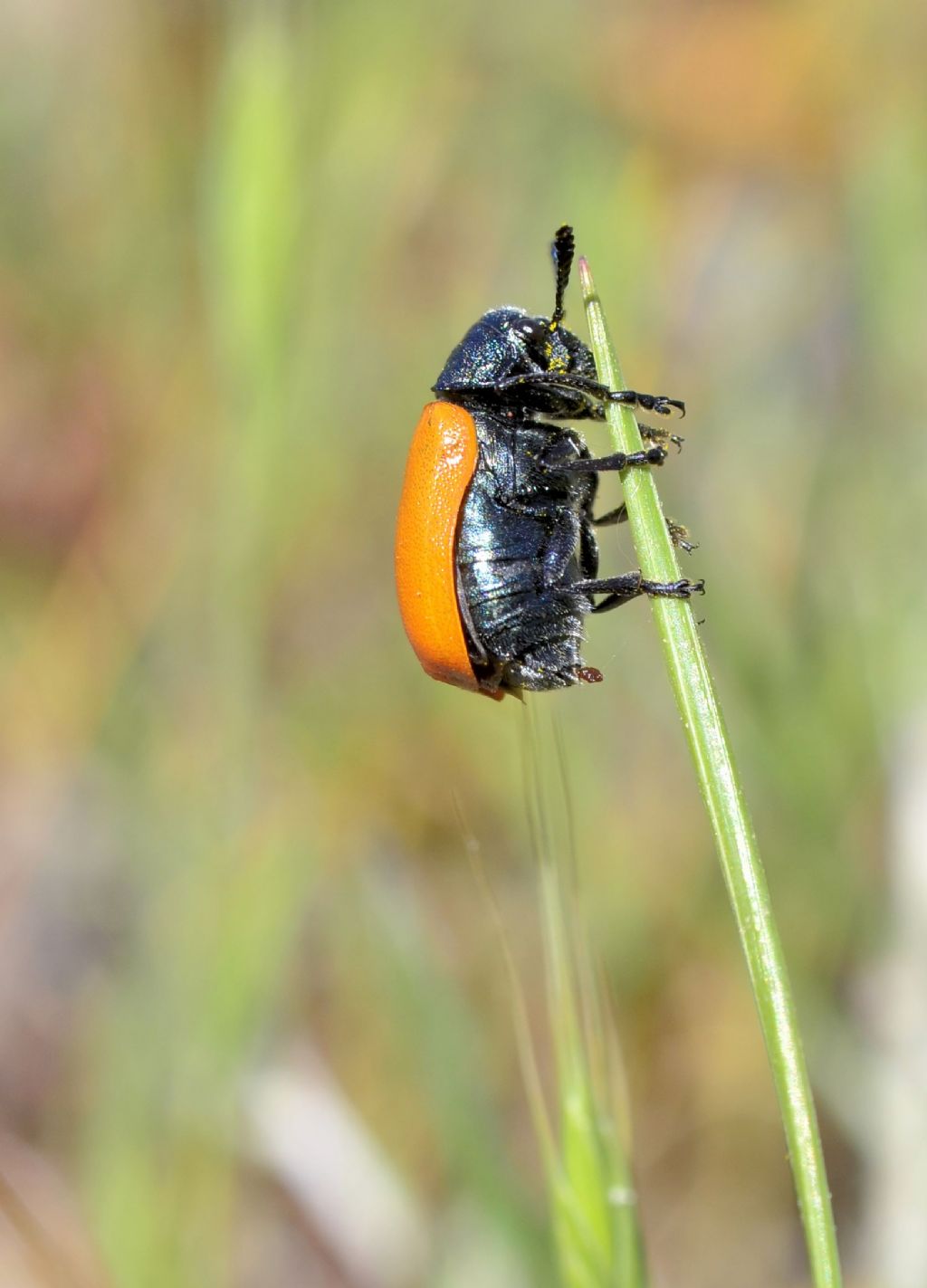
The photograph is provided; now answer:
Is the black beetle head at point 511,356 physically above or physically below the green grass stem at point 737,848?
above

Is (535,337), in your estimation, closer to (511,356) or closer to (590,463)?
(511,356)

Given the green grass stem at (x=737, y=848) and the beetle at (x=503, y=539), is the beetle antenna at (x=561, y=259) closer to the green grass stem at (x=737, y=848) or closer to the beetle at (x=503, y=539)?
the beetle at (x=503, y=539)

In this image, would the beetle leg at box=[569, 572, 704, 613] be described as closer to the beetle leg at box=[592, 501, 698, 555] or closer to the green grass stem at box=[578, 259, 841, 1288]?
the beetle leg at box=[592, 501, 698, 555]

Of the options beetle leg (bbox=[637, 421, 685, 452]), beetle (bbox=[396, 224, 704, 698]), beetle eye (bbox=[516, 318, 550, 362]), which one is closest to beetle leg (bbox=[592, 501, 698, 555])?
beetle (bbox=[396, 224, 704, 698])

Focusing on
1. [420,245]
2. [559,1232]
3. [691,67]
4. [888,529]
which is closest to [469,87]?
[420,245]

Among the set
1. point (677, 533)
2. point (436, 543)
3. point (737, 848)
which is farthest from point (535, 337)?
point (737, 848)

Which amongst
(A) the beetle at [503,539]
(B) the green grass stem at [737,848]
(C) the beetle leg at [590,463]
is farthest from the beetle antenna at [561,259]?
(B) the green grass stem at [737,848]
